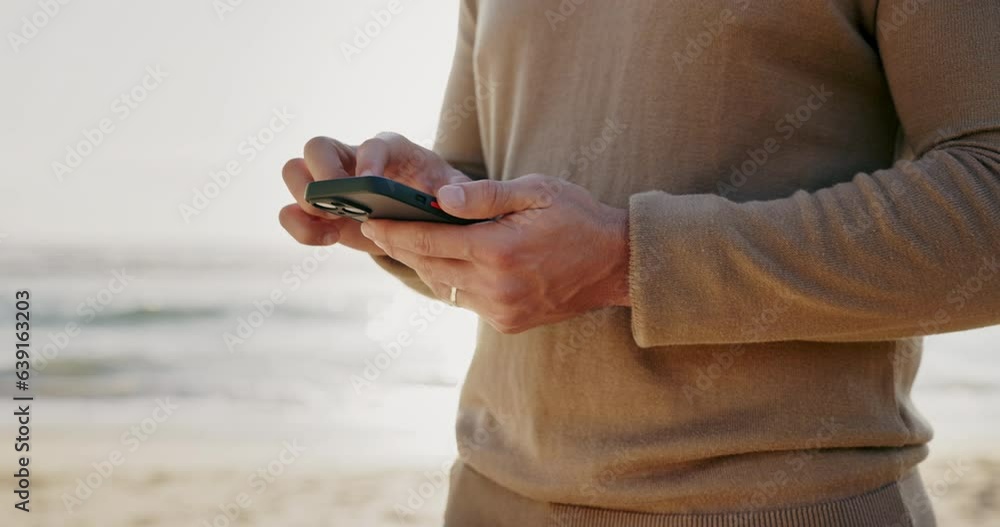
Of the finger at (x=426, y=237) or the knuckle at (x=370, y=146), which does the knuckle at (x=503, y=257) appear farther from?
the knuckle at (x=370, y=146)

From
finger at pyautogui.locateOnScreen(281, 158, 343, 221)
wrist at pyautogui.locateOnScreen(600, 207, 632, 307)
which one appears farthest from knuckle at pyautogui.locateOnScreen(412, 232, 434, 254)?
finger at pyautogui.locateOnScreen(281, 158, 343, 221)

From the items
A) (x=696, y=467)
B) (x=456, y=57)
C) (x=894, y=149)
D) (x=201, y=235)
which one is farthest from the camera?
(x=201, y=235)

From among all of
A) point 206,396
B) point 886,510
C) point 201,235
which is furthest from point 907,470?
point 201,235

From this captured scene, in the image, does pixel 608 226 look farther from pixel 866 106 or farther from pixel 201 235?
pixel 201 235

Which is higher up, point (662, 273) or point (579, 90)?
point (579, 90)

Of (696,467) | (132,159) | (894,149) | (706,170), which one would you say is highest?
(132,159)

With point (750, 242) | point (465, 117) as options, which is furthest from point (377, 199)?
point (465, 117)

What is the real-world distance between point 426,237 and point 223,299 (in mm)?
10614

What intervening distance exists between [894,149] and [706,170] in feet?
1.01

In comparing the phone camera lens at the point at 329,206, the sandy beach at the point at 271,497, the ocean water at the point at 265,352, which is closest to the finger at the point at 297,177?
the phone camera lens at the point at 329,206

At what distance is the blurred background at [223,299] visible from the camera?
208 inches

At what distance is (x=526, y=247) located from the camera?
1002mm

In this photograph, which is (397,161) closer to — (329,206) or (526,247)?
(329,206)

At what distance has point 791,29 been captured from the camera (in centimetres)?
114
